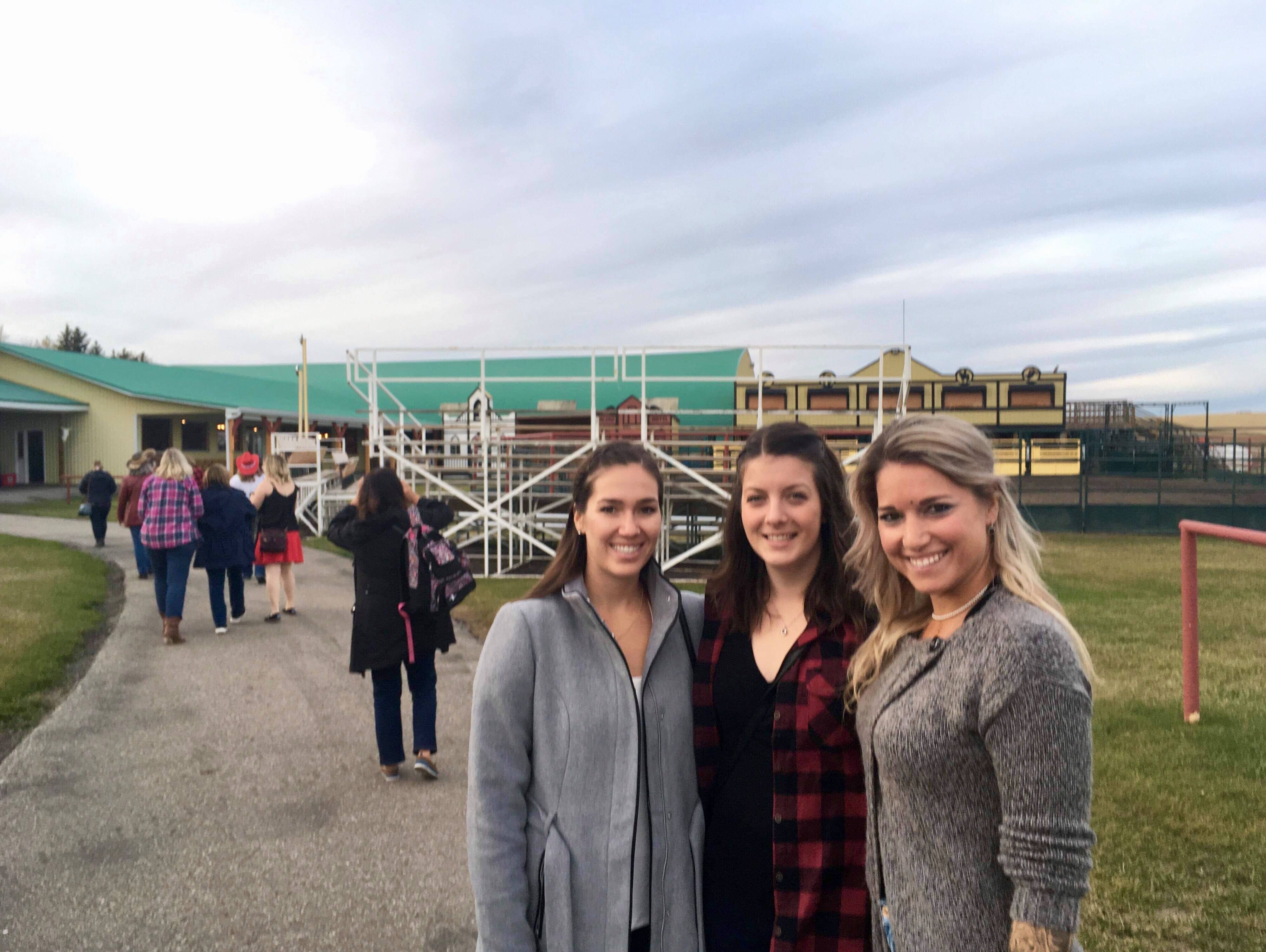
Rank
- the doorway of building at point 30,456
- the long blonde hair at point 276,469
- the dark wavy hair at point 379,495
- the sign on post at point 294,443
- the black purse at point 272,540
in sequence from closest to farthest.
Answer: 1. the dark wavy hair at point 379,495
2. the black purse at point 272,540
3. the long blonde hair at point 276,469
4. the sign on post at point 294,443
5. the doorway of building at point 30,456

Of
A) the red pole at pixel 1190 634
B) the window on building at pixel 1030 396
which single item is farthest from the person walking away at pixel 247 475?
the window on building at pixel 1030 396

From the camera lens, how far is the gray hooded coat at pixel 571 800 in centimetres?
199

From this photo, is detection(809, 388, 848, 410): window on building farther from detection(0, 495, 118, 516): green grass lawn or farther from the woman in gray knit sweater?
the woman in gray knit sweater

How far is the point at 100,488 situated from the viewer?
1490cm

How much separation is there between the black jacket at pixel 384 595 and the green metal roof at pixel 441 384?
21260mm

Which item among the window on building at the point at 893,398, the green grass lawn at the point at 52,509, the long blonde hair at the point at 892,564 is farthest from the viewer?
the window on building at the point at 893,398

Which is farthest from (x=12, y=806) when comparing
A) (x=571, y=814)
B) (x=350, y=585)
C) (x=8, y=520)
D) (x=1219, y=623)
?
(x=8, y=520)

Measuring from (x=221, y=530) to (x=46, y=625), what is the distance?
185 centimetres

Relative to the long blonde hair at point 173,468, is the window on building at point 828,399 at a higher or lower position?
higher

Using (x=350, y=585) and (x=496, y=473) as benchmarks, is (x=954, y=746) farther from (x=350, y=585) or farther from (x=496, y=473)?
(x=496, y=473)

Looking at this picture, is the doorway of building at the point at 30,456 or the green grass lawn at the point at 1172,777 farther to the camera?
the doorway of building at the point at 30,456

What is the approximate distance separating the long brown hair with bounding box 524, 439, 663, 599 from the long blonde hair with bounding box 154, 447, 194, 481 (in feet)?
24.1

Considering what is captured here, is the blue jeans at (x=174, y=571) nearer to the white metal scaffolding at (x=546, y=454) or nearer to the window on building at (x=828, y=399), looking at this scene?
the white metal scaffolding at (x=546, y=454)

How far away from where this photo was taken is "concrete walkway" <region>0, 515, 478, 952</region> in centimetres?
351
